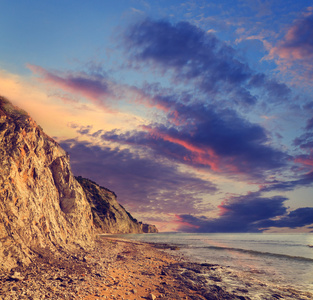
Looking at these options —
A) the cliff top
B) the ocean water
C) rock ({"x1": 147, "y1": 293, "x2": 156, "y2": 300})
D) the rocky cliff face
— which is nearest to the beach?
rock ({"x1": 147, "y1": 293, "x2": 156, "y2": 300})

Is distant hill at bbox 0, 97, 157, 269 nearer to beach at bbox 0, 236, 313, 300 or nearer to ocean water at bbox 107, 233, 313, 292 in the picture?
beach at bbox 0, 236, 313, 300

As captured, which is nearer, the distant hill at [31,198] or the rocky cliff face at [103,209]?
the distant hill at [31,198]

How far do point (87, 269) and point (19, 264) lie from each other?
5019mm

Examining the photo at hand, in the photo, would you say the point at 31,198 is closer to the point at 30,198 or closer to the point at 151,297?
the point at 30,198

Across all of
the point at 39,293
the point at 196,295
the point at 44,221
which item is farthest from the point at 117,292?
the point at 44,221

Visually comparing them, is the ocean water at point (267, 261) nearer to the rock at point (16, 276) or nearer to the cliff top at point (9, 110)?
the rock at point (16, 276)

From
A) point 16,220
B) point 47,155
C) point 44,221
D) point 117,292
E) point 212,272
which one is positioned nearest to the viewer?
point 117,292

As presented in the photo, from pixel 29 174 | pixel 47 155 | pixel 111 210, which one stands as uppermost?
pixel 47 155

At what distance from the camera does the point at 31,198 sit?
Answer: 18.8 meters

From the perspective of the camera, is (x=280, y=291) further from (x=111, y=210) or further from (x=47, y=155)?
(x=111, y=210)

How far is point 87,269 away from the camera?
16.8m

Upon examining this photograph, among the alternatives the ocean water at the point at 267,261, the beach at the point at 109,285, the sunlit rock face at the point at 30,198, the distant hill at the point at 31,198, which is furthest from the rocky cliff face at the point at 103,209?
the beach at the point at 109,285

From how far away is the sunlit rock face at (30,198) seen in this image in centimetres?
1505

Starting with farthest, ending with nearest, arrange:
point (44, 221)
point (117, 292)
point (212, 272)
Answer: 1. point (212, 272)
2. point (44, 221)
3. point (117, 292)
